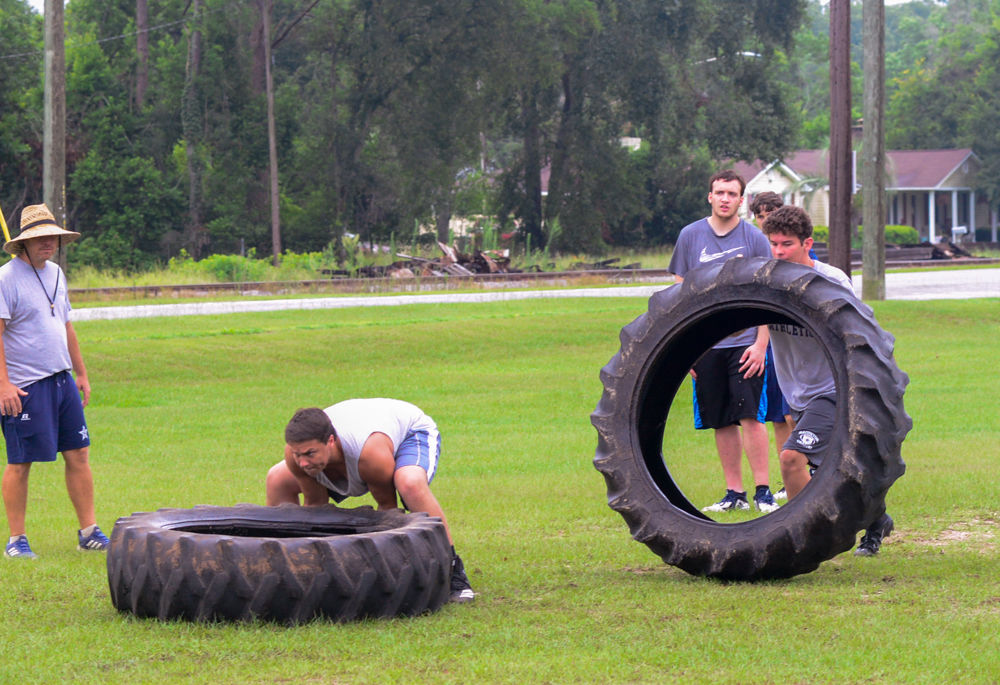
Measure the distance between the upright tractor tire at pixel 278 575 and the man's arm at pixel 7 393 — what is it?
174cm

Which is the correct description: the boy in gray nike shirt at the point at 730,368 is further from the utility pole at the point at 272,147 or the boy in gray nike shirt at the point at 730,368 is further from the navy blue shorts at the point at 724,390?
the utility pole at the point at 272,147

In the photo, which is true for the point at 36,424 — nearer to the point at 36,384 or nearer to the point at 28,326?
the point at 36,384

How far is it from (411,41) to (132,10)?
Result: 12308 millimetres

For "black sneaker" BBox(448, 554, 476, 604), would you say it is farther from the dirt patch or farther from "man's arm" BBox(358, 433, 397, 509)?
the dirt patch

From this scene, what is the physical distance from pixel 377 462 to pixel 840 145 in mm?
16104

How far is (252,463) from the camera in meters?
10.4

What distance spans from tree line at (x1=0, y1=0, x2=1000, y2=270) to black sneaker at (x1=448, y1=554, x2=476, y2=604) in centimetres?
3969

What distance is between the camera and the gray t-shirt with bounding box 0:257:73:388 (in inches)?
278

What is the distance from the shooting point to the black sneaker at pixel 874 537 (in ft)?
21.6

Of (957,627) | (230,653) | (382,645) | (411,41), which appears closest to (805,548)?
(957,627)

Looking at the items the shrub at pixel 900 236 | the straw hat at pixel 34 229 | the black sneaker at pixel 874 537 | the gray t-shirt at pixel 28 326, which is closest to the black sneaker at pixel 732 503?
the black sneaker at pixel 874 537

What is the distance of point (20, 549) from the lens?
22.7 ft

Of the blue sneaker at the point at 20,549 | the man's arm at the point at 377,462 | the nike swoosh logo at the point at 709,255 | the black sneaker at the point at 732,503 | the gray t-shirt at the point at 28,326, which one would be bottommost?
the black sneaker at the point at 732,503

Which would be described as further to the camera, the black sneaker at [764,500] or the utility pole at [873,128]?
the utility pole at [873,128]
